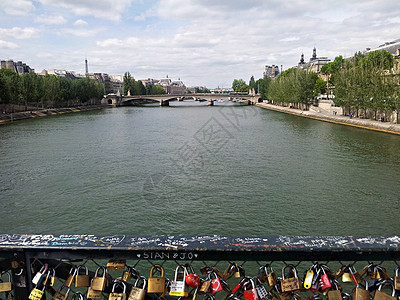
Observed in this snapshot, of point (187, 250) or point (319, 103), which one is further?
point (319, 103)

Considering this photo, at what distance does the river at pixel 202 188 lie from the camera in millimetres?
10406

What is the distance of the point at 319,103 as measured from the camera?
59.2 meters

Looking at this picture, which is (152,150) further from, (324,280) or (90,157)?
(324,280)

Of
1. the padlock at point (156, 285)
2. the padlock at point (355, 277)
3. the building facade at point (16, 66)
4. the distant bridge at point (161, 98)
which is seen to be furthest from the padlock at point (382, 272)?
the building facade at point (16, 66)

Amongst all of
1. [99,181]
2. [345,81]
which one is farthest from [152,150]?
[345,81]

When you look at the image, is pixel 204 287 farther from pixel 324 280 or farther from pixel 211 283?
pixel 324 280

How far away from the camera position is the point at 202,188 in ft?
46.2

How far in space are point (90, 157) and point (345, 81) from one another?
115 feet

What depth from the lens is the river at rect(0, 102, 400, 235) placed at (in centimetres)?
1041

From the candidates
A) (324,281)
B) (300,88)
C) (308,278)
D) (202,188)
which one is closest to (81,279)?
(308,278)

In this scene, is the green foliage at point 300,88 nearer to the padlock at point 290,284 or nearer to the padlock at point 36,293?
the padlock at point 290,284

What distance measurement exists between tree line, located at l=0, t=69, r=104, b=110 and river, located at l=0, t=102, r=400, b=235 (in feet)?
99.1

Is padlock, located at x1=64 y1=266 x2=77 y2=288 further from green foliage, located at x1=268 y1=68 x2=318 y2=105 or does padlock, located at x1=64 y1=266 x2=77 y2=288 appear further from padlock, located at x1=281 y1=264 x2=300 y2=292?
green foliage, located at x1=268 y1=68 x2=318 y2=105

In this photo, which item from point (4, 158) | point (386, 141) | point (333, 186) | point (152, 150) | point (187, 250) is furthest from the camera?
point (386, 141)
